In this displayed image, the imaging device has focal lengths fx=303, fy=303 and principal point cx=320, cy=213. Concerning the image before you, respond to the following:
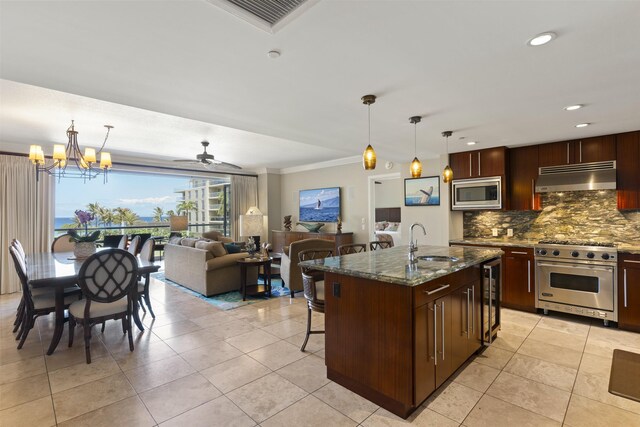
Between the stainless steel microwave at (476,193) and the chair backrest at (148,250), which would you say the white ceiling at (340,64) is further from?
the chair backrest at (148,250)

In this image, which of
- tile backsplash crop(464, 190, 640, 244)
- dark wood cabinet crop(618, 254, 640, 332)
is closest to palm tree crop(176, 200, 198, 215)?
tile backsplash crop(464, 190, 640, 244)

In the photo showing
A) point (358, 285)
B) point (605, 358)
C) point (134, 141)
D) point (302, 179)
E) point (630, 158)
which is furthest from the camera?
point (302, 179)

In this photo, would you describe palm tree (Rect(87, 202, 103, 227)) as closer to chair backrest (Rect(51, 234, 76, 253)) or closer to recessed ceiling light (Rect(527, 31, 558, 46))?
chair backrest (Rect(51, 234, 76, 253))

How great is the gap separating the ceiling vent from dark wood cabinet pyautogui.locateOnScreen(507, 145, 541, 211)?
4.39 m

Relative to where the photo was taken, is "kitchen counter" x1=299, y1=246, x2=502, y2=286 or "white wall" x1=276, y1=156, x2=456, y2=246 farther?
"white wall" x1=276, y1=156, x2=456, y2=246

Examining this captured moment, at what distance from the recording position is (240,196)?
862cm

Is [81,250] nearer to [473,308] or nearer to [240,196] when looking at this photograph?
[240,196]

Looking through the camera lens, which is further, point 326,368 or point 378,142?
point 378,142

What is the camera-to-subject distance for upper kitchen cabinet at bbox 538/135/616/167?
3.91 metres

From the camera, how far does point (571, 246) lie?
3.82 m

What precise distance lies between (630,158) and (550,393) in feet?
10.7

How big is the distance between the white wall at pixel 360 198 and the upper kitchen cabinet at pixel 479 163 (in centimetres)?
24

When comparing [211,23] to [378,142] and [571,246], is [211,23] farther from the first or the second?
[571,246]

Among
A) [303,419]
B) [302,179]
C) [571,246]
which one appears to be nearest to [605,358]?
[571,246]
